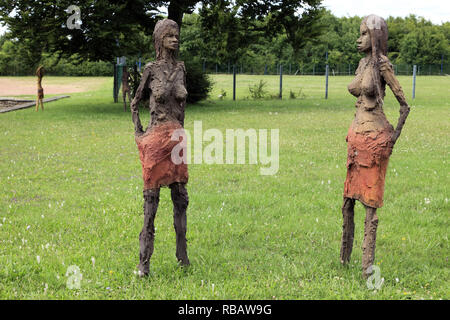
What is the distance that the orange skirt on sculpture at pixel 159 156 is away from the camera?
197 inches

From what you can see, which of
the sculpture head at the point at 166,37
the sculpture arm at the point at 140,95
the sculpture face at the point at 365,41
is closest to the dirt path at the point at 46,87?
the sculpture arm at the point at 140,95

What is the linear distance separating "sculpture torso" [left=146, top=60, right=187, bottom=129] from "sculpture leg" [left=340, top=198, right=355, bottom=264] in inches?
86.4

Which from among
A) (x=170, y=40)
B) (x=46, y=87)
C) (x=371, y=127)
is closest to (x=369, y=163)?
(x=371, y=127)

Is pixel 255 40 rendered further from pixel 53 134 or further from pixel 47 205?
pixel 47 205

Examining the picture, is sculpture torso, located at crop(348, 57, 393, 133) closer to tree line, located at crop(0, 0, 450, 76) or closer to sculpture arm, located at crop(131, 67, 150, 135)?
sculpture arm, located at crop(131, 67, 150, 135)

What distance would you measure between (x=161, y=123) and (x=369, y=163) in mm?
2296

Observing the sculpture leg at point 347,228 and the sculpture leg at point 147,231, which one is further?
the sculpture leg at point 347,228

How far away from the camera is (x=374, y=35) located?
4.86 meters

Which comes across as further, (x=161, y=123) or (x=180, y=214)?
(x=180, y=214)

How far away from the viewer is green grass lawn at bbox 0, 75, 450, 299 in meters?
5.00

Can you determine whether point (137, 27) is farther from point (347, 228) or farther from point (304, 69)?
point (304, 69)

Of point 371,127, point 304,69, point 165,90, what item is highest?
point 304,69

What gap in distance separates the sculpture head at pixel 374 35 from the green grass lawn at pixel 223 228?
2517 millimetres

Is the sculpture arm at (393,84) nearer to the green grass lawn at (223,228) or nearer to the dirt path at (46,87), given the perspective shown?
the green grass lawn at (223,228)
